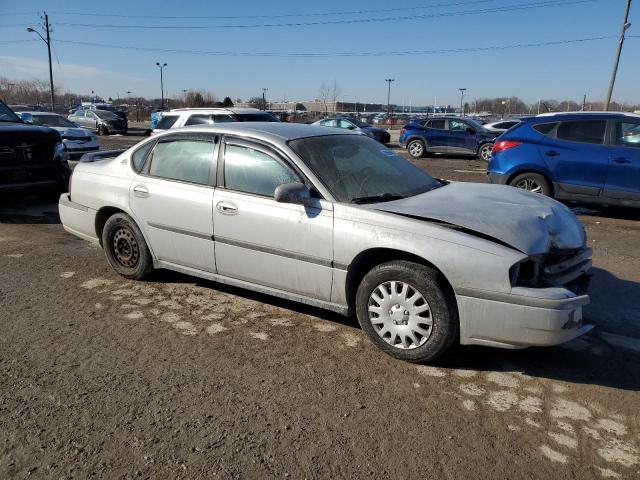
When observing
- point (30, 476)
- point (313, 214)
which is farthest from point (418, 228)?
point (30, 476)

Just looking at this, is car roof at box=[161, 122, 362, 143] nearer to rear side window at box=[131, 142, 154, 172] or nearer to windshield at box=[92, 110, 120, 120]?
rear side window at box=[131, 142, 154, 172]

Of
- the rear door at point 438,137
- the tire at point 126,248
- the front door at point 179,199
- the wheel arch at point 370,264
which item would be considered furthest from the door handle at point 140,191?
the rear door at point 438,137

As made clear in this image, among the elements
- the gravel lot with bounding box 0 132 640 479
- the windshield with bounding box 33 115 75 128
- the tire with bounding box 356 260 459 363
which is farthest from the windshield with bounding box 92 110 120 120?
the tire with bounding box 356 260 459 363

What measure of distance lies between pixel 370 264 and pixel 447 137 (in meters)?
16.7

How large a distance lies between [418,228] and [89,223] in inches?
141

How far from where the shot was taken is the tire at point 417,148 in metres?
19.6

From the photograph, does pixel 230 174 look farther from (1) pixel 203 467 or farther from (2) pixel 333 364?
(1) pixel 203 467

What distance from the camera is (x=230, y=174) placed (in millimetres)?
4273

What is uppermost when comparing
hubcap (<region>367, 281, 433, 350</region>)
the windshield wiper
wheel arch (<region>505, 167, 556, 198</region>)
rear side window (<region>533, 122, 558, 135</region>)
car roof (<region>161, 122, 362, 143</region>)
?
rear side window (<region>533, 122, 558, 135</region>)

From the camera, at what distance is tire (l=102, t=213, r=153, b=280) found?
16.2 feet

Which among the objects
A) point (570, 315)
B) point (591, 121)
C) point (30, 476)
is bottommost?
point (30, 476)

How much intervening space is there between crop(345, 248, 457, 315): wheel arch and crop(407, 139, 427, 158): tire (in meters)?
16.6

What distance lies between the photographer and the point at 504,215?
3543 millimetres

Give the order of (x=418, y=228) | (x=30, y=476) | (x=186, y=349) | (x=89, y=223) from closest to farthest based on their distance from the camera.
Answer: (x=30, y=476)
(x=418, y=228)
(x=186, y=349)
(x=89, y=223)
